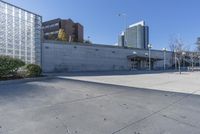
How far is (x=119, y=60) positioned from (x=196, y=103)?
34290mm

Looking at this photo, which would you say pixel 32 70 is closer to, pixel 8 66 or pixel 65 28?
pixel 8 66

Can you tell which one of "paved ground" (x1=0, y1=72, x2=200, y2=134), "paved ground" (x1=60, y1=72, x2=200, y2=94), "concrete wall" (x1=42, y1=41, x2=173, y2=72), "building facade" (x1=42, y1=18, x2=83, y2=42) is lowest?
"paved ground" (x1=0, y1=72, x2=200, y2=134)

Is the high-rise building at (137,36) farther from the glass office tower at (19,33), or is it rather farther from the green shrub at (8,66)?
the green shrub at (8,66)

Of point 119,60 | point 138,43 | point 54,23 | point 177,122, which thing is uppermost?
point 54,23

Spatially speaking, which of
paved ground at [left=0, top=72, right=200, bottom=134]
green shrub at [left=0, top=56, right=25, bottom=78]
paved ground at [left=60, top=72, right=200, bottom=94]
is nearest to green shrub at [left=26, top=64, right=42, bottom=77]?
green shrub at [left=0, top=56, right=25, bottom=78]

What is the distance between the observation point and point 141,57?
152ft

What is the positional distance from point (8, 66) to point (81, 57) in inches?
846

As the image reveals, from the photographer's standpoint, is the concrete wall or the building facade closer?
the concrete wall

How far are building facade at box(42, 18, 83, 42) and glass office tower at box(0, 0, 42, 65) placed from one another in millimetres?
46557

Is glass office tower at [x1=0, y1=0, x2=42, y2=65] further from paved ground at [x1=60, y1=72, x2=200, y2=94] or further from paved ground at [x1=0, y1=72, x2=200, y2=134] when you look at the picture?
paved ground at [x1=0, y1=72, x2=200, y2=134]

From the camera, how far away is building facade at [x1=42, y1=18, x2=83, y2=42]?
68006 mm

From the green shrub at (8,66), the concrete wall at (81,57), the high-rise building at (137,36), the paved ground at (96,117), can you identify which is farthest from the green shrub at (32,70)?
the high-rise building at (137,36)

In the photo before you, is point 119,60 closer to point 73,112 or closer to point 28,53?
point 28,53

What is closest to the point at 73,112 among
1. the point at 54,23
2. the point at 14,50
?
the point at 14,50
